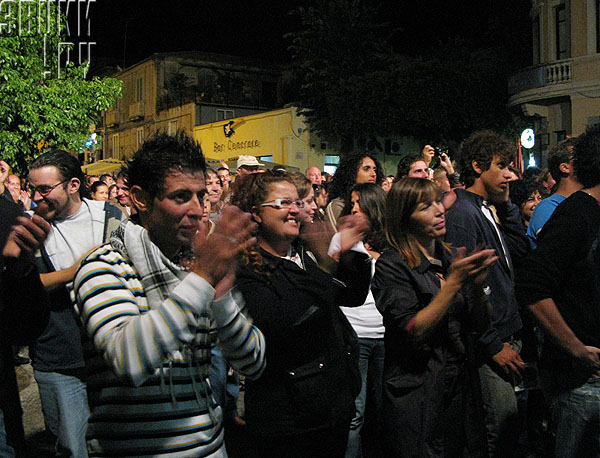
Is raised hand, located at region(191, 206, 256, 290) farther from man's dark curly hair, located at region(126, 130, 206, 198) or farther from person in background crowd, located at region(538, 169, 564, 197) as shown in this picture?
person in background crowd, located at region(538, 169, 564, 197)

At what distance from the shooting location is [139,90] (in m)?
43.8

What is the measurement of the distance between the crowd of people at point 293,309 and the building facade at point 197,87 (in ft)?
114

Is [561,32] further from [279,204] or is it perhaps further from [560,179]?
[279,204]

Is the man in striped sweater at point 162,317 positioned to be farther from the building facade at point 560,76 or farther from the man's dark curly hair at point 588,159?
the building facade at point 560,76

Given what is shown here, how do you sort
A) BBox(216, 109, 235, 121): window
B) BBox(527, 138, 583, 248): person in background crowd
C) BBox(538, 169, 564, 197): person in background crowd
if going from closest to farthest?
BBox(527, 138, 583, 248): person in background crowd < BBox(538, 169, 564, 197): person in background crowd < BBox(216, 109, 235, 121): window

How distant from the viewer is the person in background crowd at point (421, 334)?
11.1ft

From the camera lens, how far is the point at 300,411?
291cm

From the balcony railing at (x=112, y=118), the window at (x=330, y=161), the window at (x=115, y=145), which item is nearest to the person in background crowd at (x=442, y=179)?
the window at (x=330, y=161)

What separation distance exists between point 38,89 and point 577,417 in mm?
18683

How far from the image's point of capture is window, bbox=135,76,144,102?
4328 centimetres

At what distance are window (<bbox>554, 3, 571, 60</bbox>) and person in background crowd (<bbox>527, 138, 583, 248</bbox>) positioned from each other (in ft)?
65.3

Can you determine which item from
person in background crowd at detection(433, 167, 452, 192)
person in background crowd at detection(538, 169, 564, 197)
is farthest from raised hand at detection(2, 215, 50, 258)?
person in background crowd at detection(538, 169, 564, 197)

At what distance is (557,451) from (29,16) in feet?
62.3

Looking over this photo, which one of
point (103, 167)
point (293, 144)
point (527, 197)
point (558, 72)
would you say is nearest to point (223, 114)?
point (293, 144)
